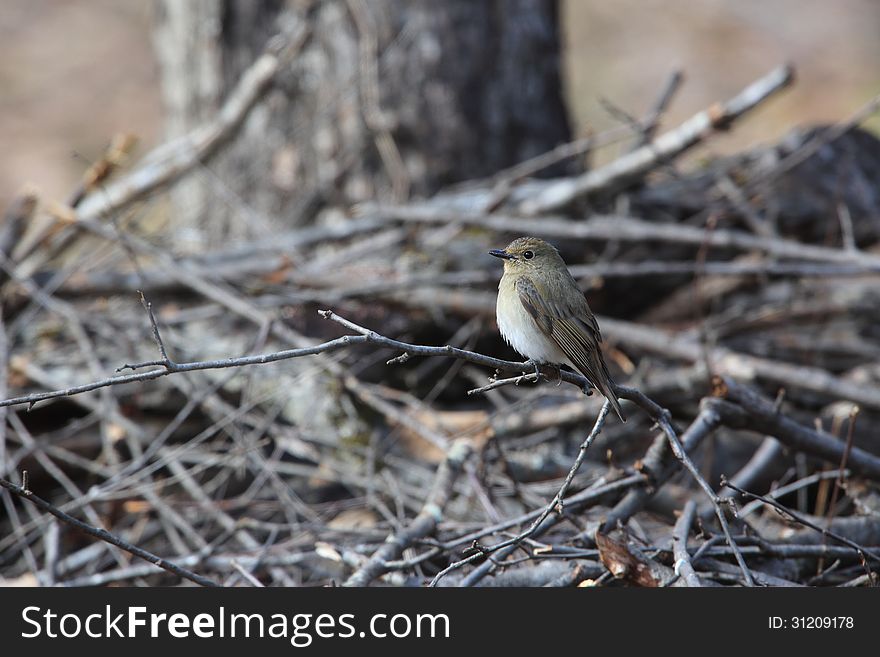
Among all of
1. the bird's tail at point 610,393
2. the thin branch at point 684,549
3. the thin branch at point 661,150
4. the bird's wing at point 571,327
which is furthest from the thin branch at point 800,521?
the thin branch at point 661,150

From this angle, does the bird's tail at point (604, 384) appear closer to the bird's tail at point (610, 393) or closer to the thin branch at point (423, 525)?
the bird's tail at point (610, 393)

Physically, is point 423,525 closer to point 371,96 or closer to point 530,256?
point 530,256

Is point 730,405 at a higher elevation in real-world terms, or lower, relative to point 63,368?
lower

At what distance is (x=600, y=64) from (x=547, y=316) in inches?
474

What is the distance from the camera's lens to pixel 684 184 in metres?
5.57

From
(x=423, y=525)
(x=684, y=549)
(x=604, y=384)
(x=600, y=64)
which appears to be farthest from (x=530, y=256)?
(x=600, y=64)

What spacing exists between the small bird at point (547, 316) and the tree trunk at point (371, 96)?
2343 millimetres

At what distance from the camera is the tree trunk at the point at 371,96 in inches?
227

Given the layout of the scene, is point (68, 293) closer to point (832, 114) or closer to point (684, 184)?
point (684, 184)

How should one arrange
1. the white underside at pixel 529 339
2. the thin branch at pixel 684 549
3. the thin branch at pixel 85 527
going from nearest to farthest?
the thin branch at pixel 85 527, the thin branch at pixel 684 549, the white underside at pixel 529 339

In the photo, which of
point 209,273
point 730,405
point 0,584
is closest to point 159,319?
point 209,273

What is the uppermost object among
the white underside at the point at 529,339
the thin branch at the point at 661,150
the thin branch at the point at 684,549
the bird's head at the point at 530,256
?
the thin branch at the point at 661,150

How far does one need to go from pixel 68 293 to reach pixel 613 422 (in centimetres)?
295
